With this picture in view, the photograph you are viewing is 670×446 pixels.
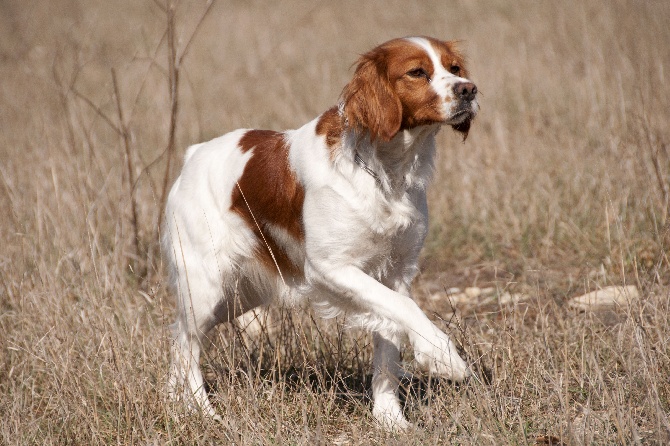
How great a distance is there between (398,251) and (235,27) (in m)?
8.61

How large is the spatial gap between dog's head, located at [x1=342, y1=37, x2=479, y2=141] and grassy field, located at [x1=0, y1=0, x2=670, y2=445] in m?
0.38

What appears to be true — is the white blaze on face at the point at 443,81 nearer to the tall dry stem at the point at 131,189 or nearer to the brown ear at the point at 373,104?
the brown ear at the point at 373,104

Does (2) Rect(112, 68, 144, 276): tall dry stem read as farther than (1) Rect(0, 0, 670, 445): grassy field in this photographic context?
Yes

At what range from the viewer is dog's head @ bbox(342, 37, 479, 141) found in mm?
2871

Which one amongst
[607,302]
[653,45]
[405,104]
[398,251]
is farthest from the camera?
[653,45]

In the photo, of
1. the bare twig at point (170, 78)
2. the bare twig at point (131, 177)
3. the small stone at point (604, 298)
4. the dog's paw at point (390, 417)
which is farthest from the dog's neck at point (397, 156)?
the bare twig at point (131, 177)

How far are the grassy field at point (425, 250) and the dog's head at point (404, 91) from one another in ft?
1.25

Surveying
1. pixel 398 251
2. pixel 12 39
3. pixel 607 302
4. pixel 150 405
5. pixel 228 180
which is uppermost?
pixel 12 39

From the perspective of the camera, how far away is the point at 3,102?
28.8 feet

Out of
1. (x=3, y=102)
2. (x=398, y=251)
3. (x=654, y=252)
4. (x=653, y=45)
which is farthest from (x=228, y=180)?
(x=3, y=102)

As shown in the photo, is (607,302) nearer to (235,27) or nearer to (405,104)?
(405,104)

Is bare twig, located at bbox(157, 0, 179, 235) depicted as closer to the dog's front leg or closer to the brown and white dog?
the brown and white dog

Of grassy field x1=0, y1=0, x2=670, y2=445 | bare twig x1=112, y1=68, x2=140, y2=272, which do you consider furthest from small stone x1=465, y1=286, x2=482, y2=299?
bare twig x1=112, y1=68, x2=140, y2=272

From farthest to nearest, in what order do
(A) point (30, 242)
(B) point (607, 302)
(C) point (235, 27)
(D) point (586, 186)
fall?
(C) point (235, 27)
(D) point (586, 186)
(A) point (30, 242)
(B) point (607, 302)
